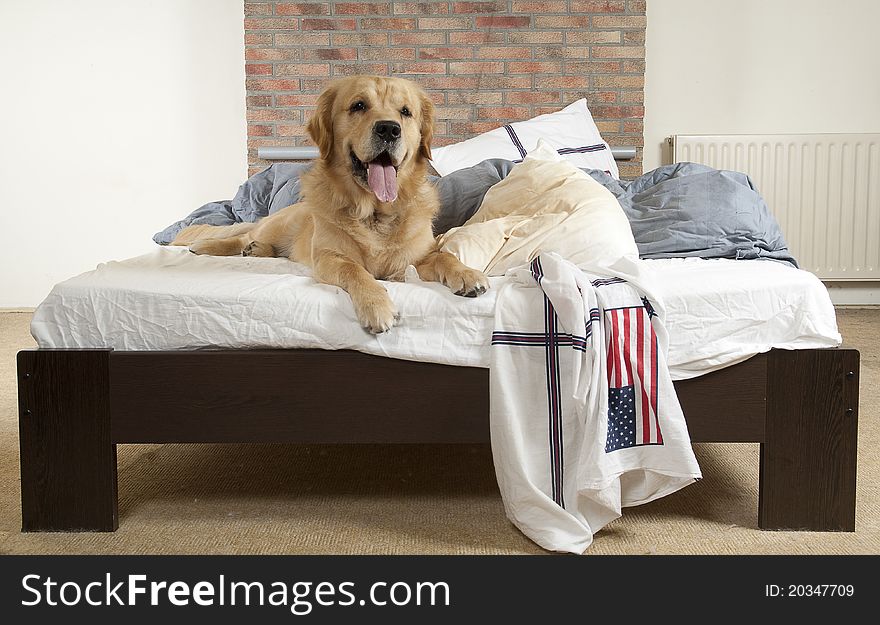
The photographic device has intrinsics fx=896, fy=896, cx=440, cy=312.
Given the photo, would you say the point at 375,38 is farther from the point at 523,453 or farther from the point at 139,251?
the point at 523,453

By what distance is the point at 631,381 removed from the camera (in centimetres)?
170

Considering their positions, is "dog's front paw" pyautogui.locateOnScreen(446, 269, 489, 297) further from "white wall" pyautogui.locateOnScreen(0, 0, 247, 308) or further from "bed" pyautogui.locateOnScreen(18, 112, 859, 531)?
"white wall" pyautogui.locateOnScreen(0, 0, 247, 308)

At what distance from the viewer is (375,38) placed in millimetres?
4363

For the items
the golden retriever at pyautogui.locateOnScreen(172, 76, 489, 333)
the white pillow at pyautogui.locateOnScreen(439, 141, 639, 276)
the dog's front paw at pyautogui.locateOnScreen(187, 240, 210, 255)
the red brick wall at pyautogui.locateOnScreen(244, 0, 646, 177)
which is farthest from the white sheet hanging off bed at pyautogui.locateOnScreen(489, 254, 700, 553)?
the red brick wall at pyautogui.locateOnScreen(244, 0, 646, 177)

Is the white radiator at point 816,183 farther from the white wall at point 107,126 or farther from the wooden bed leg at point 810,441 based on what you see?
the wooden bed leg at point 810,441

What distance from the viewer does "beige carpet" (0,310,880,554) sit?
1.73m

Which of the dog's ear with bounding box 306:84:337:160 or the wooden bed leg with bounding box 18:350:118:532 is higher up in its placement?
the dog's ear with bounding box 306:84:337:160

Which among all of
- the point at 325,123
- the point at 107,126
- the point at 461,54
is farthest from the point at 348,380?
the point at 107,126

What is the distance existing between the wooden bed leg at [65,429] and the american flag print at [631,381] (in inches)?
39.2

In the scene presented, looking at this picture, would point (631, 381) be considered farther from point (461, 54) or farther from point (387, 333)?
point (461, 54)

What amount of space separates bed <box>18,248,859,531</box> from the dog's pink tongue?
0.32 metres
